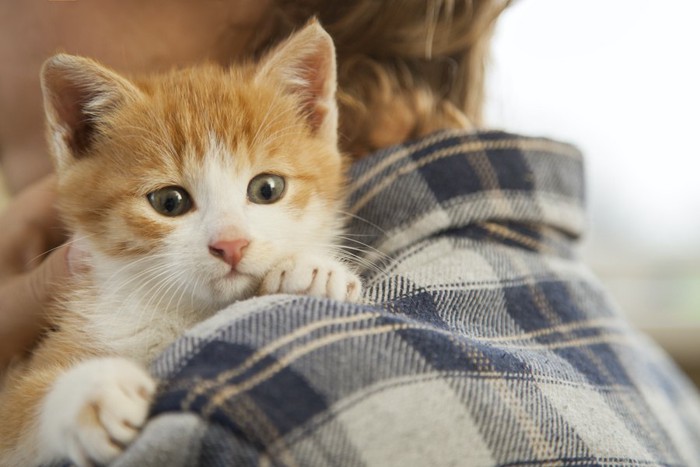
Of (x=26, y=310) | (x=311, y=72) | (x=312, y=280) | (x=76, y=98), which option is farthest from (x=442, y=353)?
(x=26, y=310)

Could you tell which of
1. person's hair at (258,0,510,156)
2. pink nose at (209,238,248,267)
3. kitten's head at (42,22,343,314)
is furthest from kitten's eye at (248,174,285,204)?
person's hair at (258,0,510,156)

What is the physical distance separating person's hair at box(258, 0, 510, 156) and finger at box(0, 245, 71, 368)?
566 millimetres

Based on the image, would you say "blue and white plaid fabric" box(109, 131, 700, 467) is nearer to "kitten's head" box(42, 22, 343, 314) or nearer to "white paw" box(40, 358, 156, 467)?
"white paw" box(40, 358, 156, 467)

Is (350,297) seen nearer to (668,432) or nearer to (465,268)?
(465,268)

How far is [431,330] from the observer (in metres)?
0.71

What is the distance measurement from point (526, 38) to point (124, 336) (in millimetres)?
1280

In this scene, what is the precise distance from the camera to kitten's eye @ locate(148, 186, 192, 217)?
0.88 meters

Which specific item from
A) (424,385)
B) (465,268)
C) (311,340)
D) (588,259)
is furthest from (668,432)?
(588,259)

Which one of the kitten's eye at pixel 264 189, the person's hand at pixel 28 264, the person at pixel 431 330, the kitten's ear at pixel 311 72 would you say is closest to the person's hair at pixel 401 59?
the person at pixel 431 330

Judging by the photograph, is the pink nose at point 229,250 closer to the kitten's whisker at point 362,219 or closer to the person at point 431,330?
the person at point 431,330

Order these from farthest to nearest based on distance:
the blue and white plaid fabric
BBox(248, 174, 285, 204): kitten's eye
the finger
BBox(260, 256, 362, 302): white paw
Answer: the finger
BBox(248, 174, 285, 204): kitten's eye
BBox(260, 256, 362, 302): white paw
the blue and white plaid fabric

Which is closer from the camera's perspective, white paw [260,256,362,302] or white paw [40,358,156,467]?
white paw [40,358,156,467]

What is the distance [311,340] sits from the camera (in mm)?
647

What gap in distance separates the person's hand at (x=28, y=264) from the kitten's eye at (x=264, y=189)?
0.35 metres
